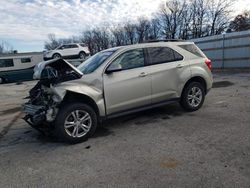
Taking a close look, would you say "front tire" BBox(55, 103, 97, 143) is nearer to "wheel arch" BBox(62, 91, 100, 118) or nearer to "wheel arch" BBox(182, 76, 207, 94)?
"wheel arch" BBox(62, 91, 100, 118)

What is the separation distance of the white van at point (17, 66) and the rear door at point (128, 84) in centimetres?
2815

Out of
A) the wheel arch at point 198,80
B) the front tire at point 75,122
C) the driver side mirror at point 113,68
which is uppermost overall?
the driver side mirror at point 113,68

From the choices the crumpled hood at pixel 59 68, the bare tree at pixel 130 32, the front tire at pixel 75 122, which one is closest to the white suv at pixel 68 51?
the crumpled hood at pixel 59 68

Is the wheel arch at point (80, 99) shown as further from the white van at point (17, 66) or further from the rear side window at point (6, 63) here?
the rear side window at point (6, 63)

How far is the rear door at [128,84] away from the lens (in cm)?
540

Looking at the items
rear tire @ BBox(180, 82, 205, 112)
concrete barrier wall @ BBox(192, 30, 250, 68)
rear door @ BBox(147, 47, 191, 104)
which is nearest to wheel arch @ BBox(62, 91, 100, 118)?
rear door @ BBox(147, 47, 191, 104)

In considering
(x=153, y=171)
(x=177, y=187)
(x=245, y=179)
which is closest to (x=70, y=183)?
(x=153, y=171)

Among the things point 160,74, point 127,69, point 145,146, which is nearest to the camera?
point 145,146

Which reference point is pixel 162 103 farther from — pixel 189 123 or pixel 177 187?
pixel 177 187

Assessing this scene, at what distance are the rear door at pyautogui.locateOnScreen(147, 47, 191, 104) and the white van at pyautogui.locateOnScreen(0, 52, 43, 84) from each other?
1106 inches

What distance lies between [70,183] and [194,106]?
4.17 metres

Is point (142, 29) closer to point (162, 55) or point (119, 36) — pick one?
point (119, 36)

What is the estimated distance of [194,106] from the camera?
6699 millimetres

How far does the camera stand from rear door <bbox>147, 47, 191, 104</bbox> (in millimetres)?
5992
